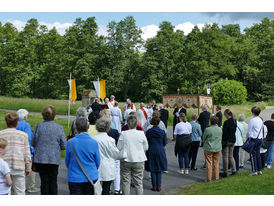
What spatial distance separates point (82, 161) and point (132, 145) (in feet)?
6.57

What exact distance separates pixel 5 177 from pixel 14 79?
64109 millimetres

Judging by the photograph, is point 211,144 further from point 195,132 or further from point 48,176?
point 48,176

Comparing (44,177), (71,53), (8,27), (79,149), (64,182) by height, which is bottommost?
(64,182)

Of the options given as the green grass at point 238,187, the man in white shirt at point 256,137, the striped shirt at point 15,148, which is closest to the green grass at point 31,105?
the man in white shirt at point 256,137

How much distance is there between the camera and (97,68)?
206ft

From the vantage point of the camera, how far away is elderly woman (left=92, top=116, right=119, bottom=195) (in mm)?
6375

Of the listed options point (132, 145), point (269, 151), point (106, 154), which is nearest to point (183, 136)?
point (269, 151)

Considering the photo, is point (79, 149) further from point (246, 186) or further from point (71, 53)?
point (71, 53)

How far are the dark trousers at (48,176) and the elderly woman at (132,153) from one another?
1.41 meters

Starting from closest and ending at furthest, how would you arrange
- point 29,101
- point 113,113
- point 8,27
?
point 113,113 → point 29,101 → point 8,27

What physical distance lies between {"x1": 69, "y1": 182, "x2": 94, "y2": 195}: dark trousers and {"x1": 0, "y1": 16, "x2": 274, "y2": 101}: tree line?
53009 millimetres

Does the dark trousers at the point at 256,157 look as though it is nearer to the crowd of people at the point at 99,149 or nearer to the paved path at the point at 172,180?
the crowd of people at the point at 99,149

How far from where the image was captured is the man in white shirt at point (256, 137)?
9914mm

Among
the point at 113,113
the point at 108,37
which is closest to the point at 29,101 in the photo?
the point at 108,37
